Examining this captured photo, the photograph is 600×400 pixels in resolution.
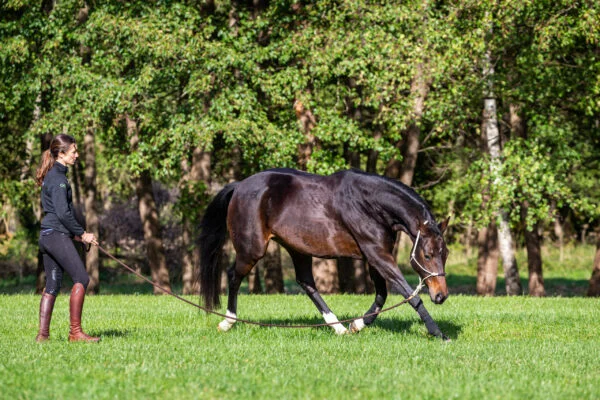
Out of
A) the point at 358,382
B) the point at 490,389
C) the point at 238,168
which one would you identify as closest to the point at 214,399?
the point at 358,382

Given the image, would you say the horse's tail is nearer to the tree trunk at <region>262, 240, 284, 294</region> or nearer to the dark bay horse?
the dark bay horse

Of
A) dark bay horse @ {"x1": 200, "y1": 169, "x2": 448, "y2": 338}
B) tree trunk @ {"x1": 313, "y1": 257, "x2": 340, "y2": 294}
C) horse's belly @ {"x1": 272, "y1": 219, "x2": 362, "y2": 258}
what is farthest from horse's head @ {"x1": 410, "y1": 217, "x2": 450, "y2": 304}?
tree trunk @ {"x1": 313, "y1": 257, "x2": 340, "y2": 294}

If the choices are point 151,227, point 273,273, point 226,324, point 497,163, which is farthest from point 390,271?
point 151,227

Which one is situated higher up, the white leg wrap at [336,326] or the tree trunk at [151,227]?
the tree trunk at [151,227]

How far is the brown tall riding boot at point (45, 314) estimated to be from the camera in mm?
10203

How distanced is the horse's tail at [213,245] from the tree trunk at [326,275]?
35.7ft

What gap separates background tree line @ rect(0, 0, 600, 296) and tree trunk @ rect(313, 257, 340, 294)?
0.03 m

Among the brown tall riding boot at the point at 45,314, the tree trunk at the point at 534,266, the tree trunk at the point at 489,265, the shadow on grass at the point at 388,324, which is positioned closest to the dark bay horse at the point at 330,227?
the shadow on grass at the point at 388,324

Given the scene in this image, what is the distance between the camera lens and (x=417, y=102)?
2067 centimetres

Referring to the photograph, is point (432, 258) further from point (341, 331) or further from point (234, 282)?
point (234, 282)

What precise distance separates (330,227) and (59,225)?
333 cm

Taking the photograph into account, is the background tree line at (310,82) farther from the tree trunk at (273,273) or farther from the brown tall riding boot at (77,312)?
the brown tall riding boot at (77,312)

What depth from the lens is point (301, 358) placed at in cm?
921

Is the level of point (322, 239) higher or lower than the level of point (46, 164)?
lower
